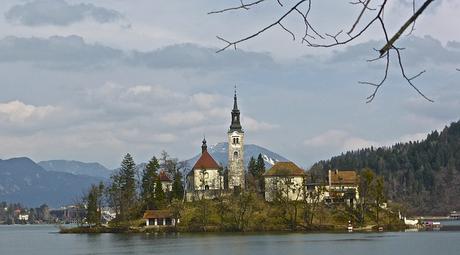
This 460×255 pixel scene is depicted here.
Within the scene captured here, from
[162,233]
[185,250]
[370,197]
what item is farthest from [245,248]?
[370,197]

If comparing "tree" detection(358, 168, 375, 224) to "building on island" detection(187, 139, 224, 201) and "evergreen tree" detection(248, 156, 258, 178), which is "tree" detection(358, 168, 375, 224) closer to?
"evergreen tree" detection(248, 156, 258, 178)

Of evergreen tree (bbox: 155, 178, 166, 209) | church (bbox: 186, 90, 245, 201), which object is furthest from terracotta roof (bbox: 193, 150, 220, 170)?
evergreen tree (bbox: 155, 178, 166, 209)

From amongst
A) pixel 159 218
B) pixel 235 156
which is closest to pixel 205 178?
pixel 235 156

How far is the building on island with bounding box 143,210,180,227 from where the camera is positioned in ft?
350

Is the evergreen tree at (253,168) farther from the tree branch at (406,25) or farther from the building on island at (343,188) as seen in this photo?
the tree branch at (406,25)

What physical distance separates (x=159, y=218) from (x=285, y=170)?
19508mm

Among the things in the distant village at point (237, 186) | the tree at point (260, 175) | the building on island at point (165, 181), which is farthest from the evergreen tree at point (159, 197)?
the tree at point (260, 175)

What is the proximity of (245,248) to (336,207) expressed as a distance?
4399 centimetres

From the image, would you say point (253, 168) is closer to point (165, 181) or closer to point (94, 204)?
point (165, 181)

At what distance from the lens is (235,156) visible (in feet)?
389

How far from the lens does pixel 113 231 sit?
113m

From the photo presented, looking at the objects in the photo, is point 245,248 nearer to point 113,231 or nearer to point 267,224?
point 267,224

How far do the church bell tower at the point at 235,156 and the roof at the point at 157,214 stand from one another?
43.0 ft

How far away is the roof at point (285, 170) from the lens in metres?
112
